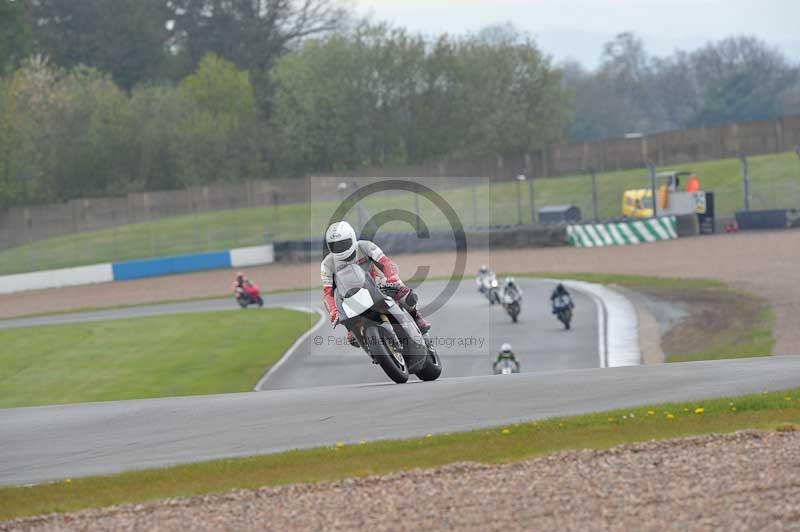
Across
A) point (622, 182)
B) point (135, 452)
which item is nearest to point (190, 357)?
point (135, 452)

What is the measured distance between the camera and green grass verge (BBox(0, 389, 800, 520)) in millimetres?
8273

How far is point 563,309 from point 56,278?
95.5 ft

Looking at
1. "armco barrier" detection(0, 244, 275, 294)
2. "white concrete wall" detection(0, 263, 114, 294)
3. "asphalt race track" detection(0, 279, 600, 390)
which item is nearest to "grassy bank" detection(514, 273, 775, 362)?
"asphalt race track" detection(0, 279, 600, 390)

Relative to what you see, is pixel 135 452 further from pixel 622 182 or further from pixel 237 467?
pixel 622 182

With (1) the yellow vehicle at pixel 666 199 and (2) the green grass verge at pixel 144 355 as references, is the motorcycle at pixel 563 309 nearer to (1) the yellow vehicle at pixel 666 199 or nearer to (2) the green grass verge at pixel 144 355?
(2) the green grass verge at pixel 144 355

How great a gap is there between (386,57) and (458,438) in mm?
71301

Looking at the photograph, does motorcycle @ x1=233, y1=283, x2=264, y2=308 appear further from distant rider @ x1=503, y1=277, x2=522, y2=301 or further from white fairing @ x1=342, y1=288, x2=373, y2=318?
white fairing @ x1=342, y1=288, x2=373, y2=318

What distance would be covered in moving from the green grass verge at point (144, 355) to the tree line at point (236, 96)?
34654 mm

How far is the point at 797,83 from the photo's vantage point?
148 m

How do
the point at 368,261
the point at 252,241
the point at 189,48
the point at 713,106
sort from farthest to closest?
the point at 713,106 → the point at 189,48 → the point at 252,241 → the point at 368,261

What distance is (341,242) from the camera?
11539 millimetres

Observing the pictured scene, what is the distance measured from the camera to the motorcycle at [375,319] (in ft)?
37.8

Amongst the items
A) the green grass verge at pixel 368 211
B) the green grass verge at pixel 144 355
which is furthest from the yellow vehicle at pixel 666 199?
the green grass verge at pixel 144 355

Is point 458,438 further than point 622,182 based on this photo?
No
